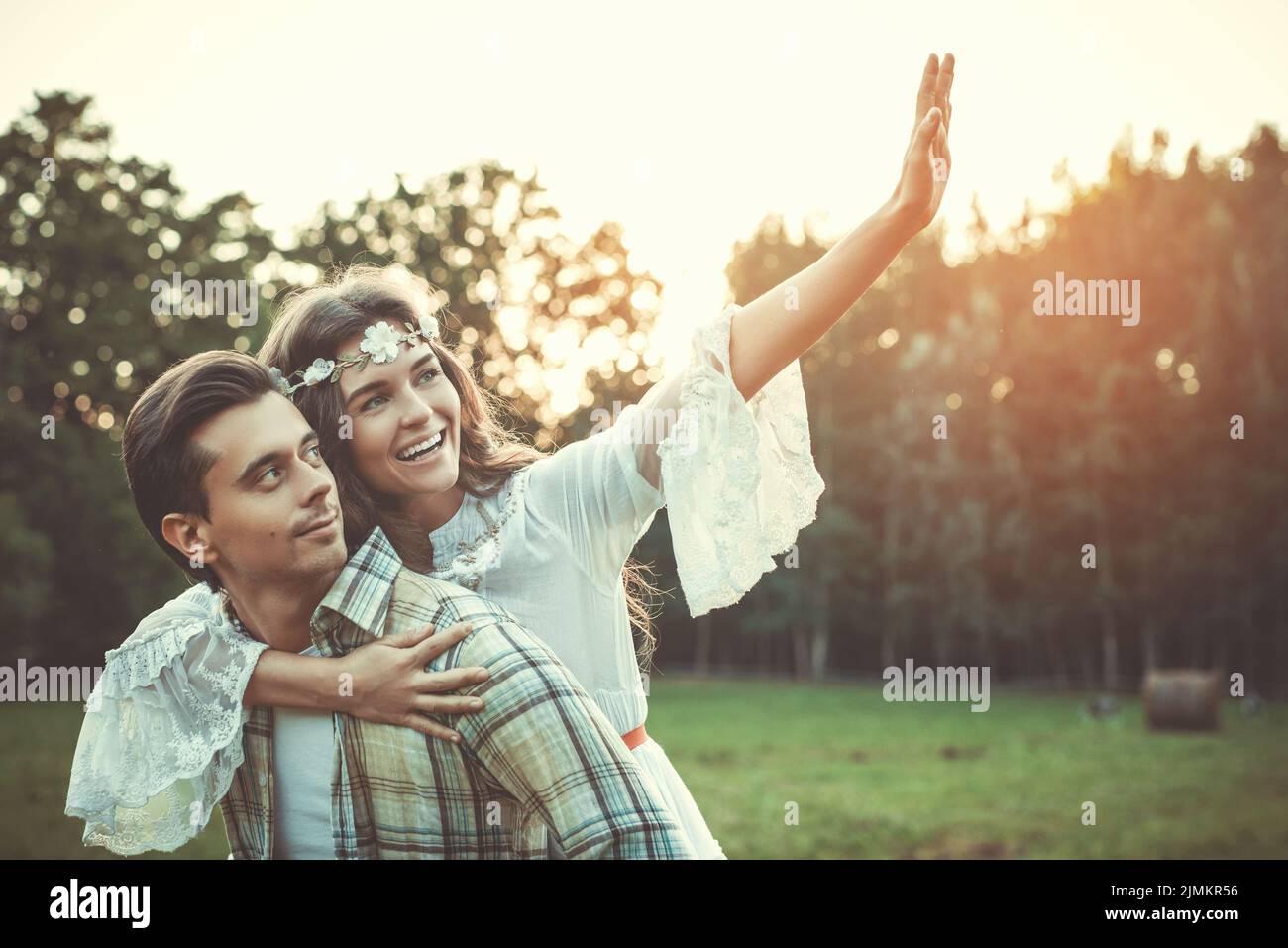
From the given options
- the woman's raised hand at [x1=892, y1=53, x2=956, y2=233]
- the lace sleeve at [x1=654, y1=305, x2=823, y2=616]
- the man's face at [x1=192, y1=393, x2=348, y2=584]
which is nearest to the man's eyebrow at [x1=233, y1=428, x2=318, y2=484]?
the man's face at [x1=192, y1=393, x2=348, y2=584]

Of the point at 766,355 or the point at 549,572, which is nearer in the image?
the point at 766,355

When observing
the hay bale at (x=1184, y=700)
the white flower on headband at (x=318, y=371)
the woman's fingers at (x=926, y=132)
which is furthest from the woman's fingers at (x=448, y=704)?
the hay bale at (x=1184, y=700)

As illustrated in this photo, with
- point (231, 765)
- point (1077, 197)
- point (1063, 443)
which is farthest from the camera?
point (1077, 197)

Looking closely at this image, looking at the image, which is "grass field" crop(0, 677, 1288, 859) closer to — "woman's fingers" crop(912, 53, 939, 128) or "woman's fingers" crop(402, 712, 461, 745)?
"woman's fingers" crop(402, 712, 461, 745)

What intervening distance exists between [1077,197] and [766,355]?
19.1 metres

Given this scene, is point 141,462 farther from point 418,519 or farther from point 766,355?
point 766,355

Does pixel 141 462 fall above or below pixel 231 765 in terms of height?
above

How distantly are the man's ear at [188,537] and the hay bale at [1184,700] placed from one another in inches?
512

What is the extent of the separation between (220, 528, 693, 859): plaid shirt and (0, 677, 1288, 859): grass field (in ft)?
18.8

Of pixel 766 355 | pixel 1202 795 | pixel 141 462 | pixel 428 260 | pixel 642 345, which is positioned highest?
pixel 428 260

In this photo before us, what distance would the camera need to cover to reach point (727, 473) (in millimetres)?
2107

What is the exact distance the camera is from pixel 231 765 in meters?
2.17

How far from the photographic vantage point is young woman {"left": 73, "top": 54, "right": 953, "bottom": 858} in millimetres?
2070
